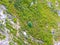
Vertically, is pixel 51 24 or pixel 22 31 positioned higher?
pixel 51 24

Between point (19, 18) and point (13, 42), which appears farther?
point (19, 18)

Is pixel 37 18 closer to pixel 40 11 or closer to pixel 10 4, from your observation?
pixel 40 11

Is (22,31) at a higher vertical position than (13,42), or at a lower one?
higher

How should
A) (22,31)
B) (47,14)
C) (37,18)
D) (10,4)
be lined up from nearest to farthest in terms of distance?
(22,31) → (10,4) → (37,18) → (47,14)

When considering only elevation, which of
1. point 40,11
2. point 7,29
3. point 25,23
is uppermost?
point 40,11

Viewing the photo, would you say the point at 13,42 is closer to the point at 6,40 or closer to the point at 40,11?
the point at 6,40

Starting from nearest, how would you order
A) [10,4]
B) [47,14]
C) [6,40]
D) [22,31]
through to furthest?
[6,40], [22,31], [10,4], [47,14]

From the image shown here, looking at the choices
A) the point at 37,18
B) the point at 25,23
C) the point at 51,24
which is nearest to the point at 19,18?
the point at 25,23

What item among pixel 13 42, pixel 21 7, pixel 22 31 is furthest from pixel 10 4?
pixel 13 42

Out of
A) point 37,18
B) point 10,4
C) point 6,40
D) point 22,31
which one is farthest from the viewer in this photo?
point 37,18
